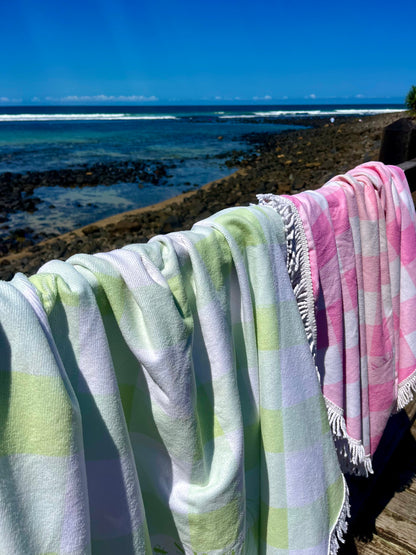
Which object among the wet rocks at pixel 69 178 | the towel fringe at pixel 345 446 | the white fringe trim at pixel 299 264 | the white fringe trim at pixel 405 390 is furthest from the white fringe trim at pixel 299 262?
the wet rocks at pixel 69 178

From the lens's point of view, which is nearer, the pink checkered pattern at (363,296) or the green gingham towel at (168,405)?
the green gingham towel at (168,405)

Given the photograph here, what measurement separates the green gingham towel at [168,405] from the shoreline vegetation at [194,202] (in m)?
6.48

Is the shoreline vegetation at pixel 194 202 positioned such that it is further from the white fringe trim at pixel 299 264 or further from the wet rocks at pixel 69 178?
the white fringe trim at pixel 299 264

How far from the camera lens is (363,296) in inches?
61.6

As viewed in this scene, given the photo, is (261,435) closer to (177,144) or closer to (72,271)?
(72,271)

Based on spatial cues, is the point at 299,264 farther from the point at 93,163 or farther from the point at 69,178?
the point at 93,163

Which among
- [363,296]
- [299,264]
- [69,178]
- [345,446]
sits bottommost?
[69,178]

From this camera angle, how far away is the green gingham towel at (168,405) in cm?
76

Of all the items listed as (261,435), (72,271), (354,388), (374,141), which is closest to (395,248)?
(354,388)

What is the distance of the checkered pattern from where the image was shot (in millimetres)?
1388

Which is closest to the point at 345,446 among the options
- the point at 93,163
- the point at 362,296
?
the point at 362,296

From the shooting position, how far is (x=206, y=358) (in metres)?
1.08

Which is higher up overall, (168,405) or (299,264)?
(299,264)

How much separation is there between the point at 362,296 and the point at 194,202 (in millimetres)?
9487
